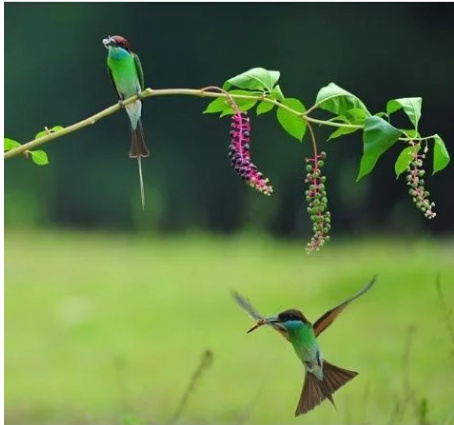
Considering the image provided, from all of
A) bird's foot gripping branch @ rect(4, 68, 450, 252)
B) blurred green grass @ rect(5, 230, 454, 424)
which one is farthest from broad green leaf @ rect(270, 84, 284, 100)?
blurred green grass @ rect(5, 230, 454, 424)

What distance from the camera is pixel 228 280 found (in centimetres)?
373

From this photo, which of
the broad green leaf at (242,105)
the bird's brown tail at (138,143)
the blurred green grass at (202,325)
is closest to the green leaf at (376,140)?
the broad green leaf at (242,105)

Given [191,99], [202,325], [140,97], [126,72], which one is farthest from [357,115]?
[191,99]

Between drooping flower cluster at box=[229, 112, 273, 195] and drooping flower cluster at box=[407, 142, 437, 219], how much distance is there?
0.09m

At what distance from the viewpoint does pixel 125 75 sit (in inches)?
38.9

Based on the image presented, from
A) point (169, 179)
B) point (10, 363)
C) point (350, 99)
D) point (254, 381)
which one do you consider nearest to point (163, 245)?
point (169, 179)

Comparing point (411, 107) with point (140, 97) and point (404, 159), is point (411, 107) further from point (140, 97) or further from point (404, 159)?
point (140, 97)

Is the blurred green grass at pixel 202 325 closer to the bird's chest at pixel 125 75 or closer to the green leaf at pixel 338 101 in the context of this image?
the bird's chest at pixel 125 75

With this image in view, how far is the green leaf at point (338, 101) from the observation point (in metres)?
0.80

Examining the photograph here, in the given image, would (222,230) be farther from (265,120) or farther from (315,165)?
(315,165)

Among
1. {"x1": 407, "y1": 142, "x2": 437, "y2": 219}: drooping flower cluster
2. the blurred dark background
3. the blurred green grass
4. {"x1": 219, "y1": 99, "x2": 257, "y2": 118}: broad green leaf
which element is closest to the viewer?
{"x1": 407, "y1": 142, "x2": 437, "y2": 219}: drooping flower cluster

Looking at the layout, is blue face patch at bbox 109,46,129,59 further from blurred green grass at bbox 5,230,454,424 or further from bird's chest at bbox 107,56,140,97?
blurred green grass at bbox 5,230,454,424

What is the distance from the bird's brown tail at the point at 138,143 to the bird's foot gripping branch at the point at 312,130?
0.36 feet

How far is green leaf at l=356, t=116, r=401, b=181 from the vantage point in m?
0.75
